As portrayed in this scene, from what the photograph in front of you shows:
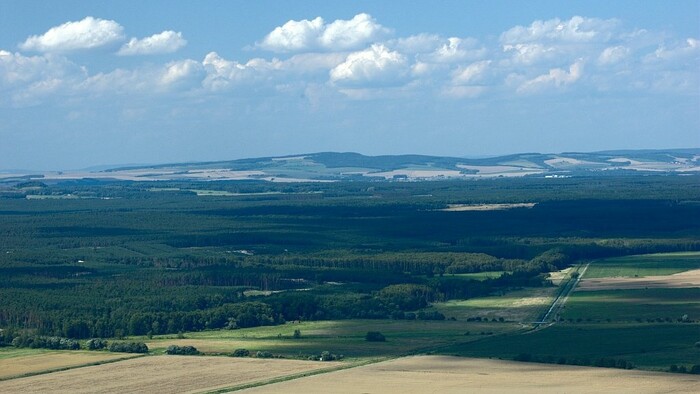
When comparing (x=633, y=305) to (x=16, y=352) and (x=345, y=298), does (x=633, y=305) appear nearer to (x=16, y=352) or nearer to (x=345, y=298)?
(x=345, y=298)

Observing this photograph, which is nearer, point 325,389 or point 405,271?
point 325,389

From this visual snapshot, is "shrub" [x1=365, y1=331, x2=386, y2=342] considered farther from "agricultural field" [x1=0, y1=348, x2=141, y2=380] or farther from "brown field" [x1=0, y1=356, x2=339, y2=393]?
"agricultural field" [x1=0, y1=348, x2=141, y2=380]

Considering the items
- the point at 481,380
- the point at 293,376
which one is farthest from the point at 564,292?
the point at 293,376

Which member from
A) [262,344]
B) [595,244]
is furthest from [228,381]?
[595,244]

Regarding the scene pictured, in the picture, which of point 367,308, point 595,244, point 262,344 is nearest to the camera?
point 262,344

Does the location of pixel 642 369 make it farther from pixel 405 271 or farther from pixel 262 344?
pixel 405 271

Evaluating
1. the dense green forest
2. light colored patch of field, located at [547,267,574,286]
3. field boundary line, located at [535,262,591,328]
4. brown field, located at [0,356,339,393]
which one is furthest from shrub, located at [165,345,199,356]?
light colored patch of field, located at [547,267,574,286]
